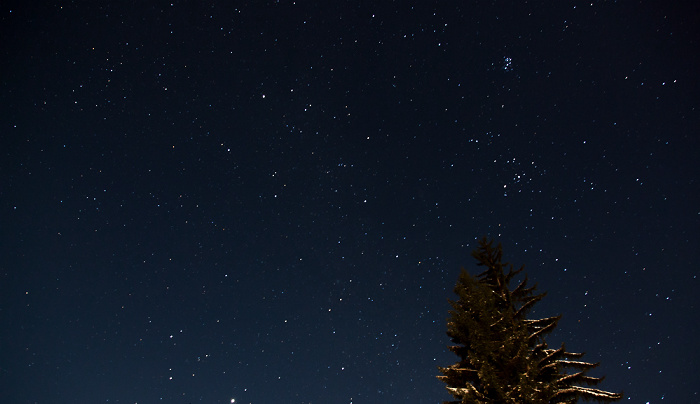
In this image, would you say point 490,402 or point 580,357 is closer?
point 490,402

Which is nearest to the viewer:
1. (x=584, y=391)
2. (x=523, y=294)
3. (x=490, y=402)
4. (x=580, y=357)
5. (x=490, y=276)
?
(x=490, y=402)

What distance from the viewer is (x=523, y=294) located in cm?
629

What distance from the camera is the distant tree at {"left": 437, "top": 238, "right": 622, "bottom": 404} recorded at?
4.72 metres

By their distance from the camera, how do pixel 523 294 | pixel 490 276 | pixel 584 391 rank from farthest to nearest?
pixel 490 276
pixel 523 294
pixel 584 391

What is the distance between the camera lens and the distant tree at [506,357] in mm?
4723

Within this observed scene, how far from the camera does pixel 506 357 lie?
5.02 metres

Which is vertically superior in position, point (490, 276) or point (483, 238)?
point (483, 238)

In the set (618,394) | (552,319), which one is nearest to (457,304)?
(552,319)

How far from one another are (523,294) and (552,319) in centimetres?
64

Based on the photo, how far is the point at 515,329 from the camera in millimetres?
5238

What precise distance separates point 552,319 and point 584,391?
1.16m

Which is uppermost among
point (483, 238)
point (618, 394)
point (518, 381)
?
point (483, 238)

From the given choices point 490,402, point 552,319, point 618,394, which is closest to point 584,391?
point 618,394

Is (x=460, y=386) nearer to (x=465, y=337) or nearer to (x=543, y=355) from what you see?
(x=465, y=337)
